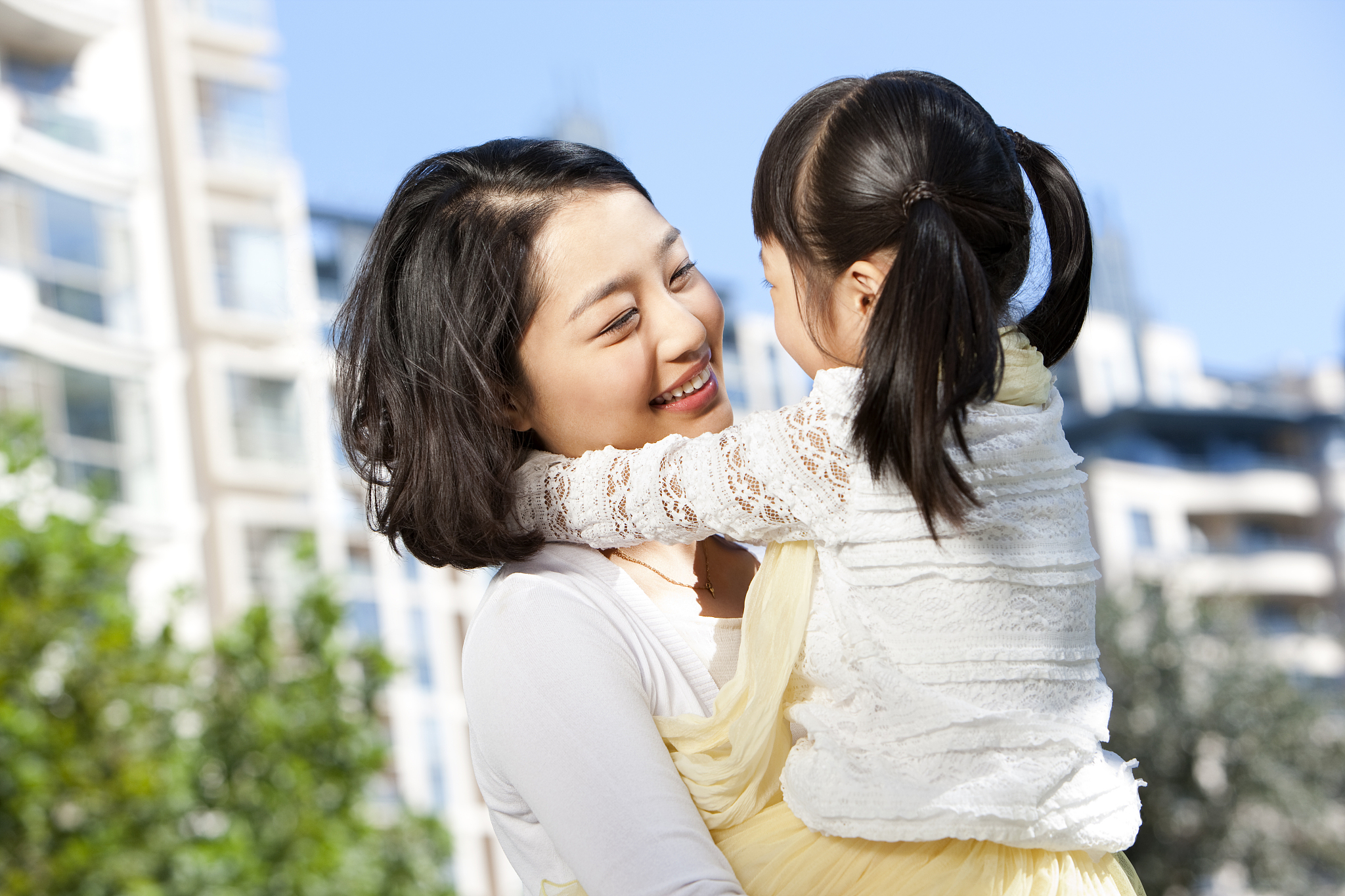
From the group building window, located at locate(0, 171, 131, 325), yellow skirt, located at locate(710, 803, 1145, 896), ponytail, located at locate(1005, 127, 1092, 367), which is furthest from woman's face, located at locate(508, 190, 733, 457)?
building window, located at locate(0, 171, 131, 325)

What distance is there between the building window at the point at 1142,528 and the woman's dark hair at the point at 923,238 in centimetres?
3285

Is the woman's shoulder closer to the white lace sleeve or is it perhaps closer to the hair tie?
the white lace sleeve

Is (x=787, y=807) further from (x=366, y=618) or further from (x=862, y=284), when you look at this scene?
(x=366, y=618)

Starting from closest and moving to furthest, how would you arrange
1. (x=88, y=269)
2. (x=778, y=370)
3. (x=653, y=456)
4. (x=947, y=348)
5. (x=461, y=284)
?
(x=947, y=348)
(x=653, y=456)
(x=461, y=284)
(x=88, y=269)
(x=778, y=370)

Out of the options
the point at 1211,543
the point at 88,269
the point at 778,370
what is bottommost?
the point at 1211,543

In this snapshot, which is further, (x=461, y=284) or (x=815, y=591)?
(x=461, y=284)

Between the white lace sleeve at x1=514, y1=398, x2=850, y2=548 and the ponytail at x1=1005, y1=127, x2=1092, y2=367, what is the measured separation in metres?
0.33

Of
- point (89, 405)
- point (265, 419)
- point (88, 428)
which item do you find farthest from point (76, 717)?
point (265, 419)

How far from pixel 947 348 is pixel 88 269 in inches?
591

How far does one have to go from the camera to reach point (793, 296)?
1.41 metres

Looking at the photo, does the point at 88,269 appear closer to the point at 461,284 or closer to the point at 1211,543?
the point at 461,284

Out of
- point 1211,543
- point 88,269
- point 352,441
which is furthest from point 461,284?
point 1211,543

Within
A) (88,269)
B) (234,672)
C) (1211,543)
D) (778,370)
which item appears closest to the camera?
(234,672)

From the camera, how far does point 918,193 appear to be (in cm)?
123
